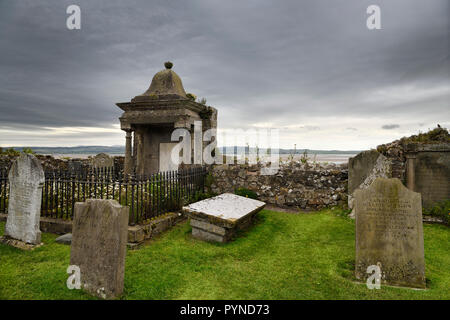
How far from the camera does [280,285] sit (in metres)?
3.59

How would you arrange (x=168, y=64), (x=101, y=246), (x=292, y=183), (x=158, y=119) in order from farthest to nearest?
1. (x=168, y=64)
2. (x=158, y=119)
3. (x=292, y=183)
4. (x=101, y=246)

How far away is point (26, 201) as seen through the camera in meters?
5.02

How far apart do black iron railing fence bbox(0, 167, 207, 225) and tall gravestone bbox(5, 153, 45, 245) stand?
91cm

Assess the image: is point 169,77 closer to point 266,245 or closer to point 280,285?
point 266,245

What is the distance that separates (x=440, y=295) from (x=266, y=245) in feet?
9.13

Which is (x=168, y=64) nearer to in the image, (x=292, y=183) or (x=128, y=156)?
(x=128, y=156)

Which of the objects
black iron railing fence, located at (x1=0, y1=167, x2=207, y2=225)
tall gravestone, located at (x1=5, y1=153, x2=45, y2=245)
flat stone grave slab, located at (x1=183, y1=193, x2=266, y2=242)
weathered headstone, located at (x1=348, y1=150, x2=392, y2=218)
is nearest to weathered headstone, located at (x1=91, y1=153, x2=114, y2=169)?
black iron railing fence, located at (x1=0, y1=167, x2=207, y2=225)

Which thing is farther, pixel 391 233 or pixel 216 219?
pixel 216 219

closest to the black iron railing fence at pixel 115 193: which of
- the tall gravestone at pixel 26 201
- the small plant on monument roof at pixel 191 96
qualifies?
the tall gravestone at pixel 26 201

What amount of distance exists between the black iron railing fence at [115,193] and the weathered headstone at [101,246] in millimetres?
1717

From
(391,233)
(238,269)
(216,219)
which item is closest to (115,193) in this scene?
(216,219)

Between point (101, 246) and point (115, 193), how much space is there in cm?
322

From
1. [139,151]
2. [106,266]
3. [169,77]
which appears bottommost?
[106,266]

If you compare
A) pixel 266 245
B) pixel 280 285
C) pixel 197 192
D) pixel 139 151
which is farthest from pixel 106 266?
pixel 139 151
